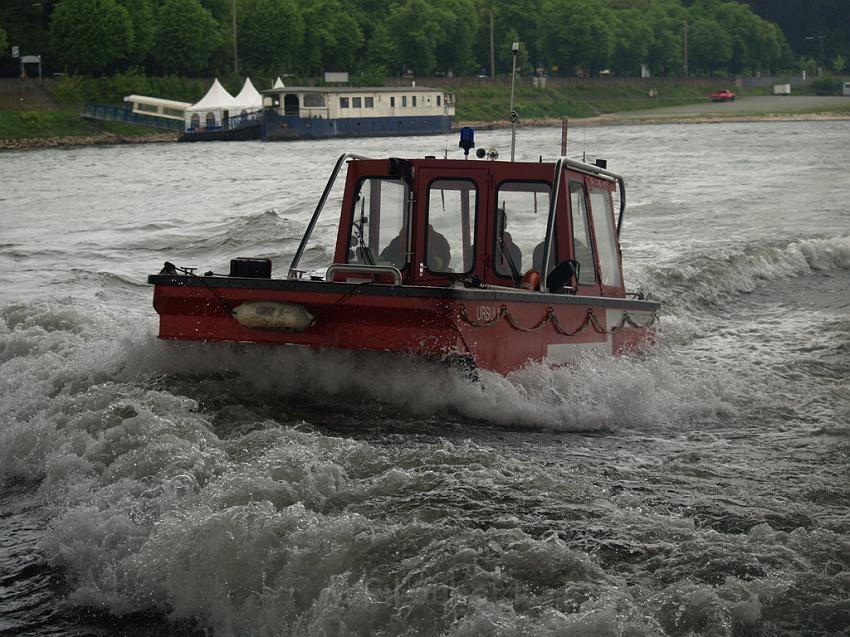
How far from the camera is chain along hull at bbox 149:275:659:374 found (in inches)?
369

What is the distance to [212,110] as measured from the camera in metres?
78.4

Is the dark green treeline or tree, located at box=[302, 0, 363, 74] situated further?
tree, located at box=[302, 0, 363, 74]

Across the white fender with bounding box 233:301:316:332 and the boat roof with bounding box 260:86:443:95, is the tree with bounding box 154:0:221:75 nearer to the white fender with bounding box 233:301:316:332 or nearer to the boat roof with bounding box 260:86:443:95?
the boat roof with bounding box 260:86:443:95

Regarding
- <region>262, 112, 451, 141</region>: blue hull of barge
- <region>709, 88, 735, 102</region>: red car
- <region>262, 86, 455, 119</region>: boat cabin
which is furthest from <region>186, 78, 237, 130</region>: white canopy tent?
<region>709, 88, 735, 102</region>: red car

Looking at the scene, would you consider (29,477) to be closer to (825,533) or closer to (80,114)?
(825,533)

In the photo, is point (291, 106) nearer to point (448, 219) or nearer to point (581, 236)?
point (581, 236)

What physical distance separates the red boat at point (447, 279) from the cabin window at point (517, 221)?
1 cm

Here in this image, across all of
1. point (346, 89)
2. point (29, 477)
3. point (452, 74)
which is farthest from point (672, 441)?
point (452, 74)

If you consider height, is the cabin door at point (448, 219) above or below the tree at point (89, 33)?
below

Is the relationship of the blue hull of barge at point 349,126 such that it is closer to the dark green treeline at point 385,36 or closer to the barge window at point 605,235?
the dark green treeline at point 385,36

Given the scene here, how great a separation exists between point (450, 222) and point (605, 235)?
183cm

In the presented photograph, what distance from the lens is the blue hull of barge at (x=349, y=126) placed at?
246ft

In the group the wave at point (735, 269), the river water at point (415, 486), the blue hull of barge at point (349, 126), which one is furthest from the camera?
the blue hull of barge at point (349, 126)

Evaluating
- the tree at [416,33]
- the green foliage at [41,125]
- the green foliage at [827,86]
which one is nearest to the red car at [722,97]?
the green foliage at [827,86]
